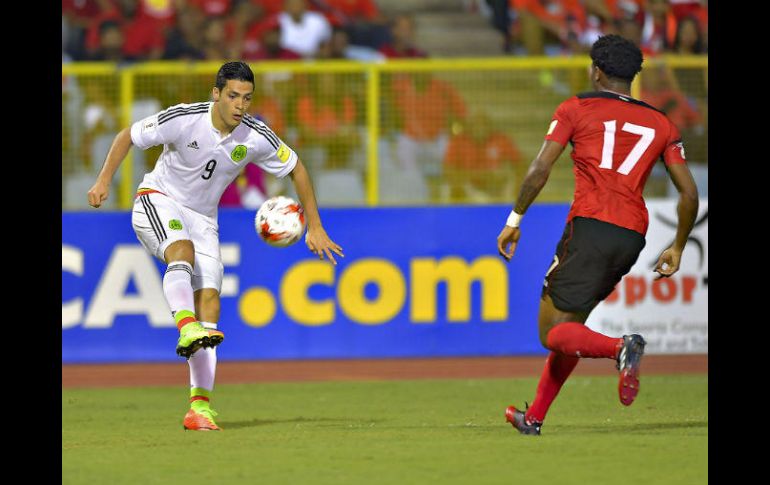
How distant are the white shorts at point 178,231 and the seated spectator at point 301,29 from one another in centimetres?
796

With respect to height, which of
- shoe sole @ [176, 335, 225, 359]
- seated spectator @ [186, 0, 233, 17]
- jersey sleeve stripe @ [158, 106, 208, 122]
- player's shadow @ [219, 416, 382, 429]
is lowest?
player's shadow @ [219, 416, 382, 429]

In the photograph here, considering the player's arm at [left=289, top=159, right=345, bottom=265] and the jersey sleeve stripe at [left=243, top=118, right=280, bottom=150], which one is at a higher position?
the jersey sleeve stripe at [left=243, top=118, right=280, bottom=150]

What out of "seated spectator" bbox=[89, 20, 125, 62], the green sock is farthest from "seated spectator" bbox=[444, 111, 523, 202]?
the green sock

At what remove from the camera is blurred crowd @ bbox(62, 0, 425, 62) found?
17.1 metres

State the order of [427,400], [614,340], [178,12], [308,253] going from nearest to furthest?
[614,340] < [427,400] < [308,253] < [178,12]

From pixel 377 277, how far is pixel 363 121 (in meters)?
1.64

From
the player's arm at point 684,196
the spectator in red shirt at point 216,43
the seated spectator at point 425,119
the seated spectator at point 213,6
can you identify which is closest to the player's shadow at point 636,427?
the player's arm at point 684,196

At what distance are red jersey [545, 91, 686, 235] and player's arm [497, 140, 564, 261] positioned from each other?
0.39 ft

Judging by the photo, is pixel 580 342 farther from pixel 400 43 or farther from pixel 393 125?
pixel 400 43

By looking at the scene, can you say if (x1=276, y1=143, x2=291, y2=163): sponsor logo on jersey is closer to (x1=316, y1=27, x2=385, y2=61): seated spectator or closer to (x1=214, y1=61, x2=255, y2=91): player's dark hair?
(x1=214, y1=61, x2=255, y2=91): player's dark hair

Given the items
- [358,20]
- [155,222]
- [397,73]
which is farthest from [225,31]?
[155,222]
